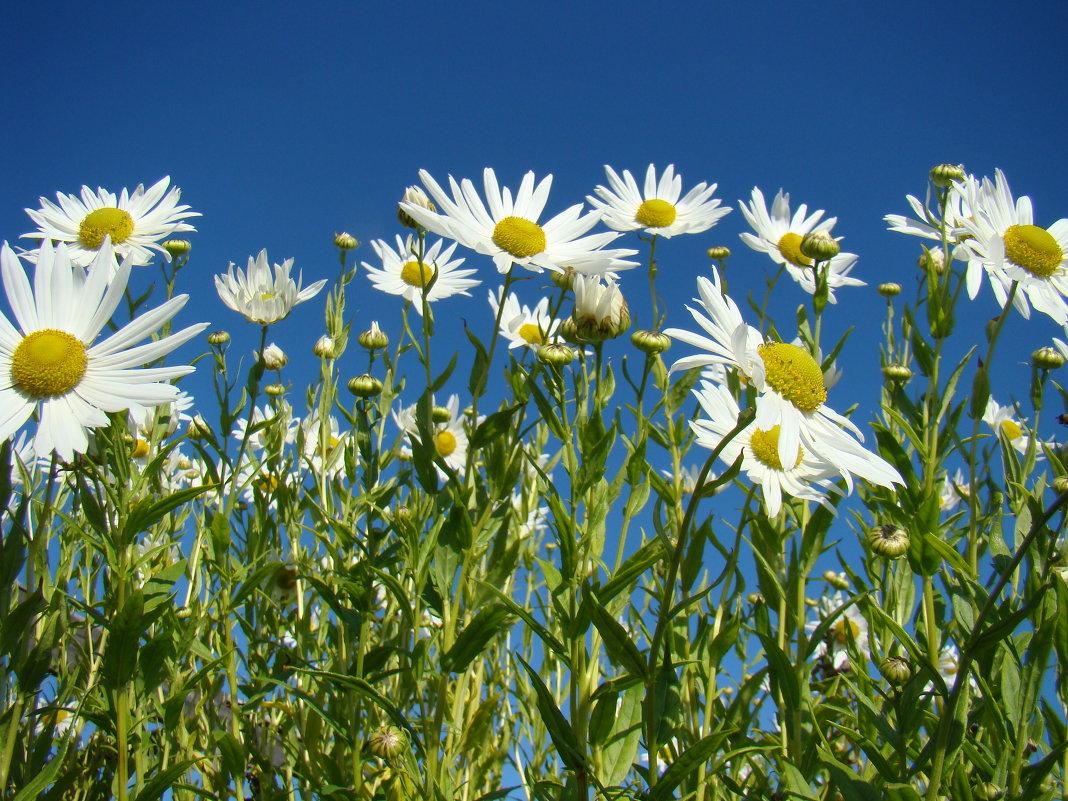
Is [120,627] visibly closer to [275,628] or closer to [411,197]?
[275,628]

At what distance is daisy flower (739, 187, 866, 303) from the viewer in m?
2.29

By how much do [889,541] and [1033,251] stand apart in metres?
0.68

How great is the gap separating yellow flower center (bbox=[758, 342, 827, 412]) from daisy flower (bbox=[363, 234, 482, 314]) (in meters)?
1.19

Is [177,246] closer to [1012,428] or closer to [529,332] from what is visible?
[529,332]

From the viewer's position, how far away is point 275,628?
1969 mm

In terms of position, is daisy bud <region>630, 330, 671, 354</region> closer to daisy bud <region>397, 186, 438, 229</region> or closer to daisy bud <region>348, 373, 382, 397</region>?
daisy bud <region>397, 186, 438, 229</region>

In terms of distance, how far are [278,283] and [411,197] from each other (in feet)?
2.17

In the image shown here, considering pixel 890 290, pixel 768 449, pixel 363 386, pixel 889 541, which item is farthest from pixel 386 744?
pixel 890 290

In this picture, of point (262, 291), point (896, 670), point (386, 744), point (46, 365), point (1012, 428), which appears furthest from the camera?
point (1012, 428)

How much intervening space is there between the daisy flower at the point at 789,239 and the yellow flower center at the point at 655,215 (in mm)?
219

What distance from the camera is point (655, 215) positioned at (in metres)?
2.40

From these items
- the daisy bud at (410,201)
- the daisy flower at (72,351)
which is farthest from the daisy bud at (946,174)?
the daisy flower at (72,351)

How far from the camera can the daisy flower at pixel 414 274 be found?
2.27 metres

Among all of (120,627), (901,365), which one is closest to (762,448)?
(901,365)
